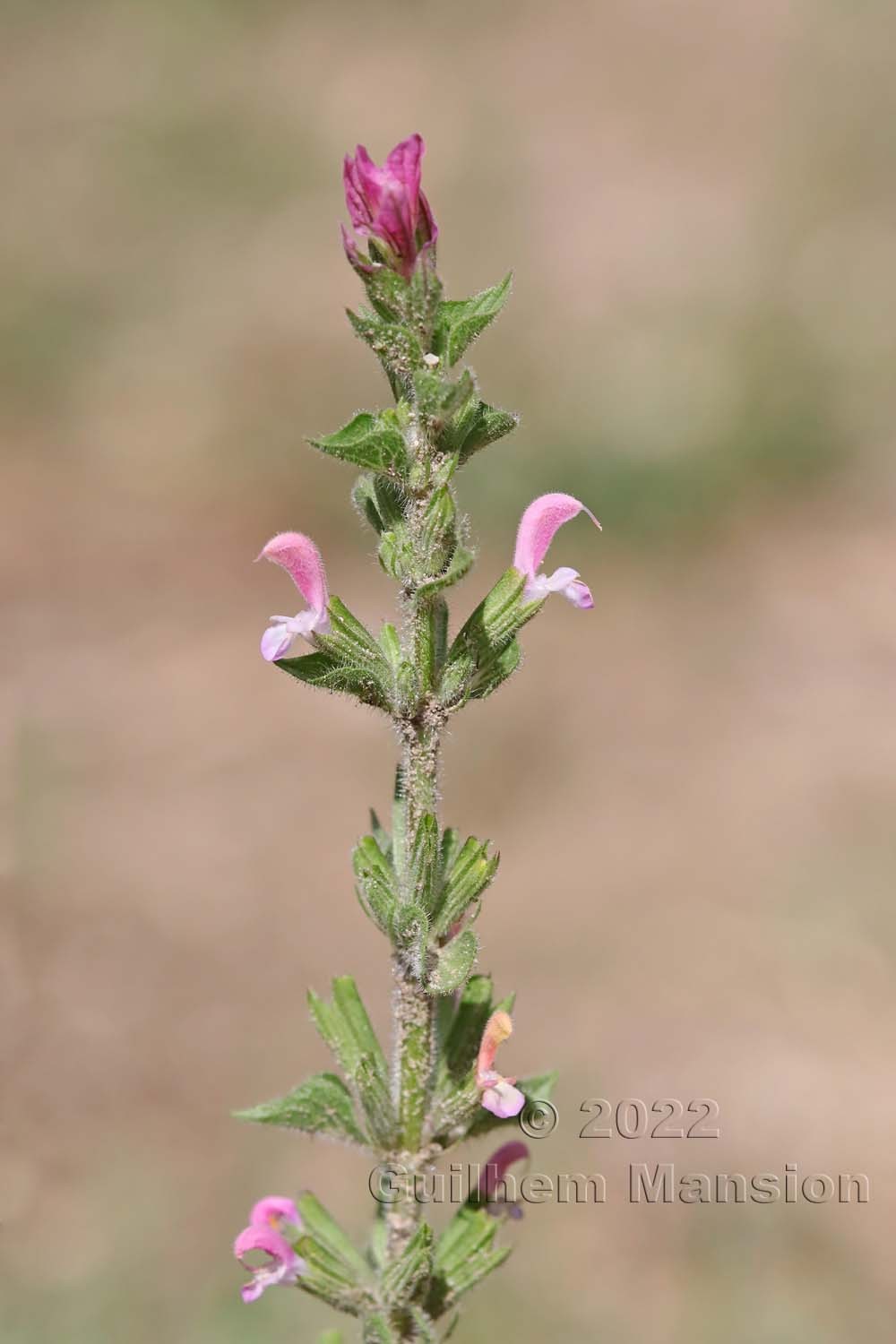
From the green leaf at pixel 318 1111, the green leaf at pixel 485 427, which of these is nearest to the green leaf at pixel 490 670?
the green leaf at pixel 485 427

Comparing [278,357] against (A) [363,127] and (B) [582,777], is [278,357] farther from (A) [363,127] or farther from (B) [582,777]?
(B) [582,777]

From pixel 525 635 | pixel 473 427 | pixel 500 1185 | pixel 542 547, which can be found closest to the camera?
pixel 473 427

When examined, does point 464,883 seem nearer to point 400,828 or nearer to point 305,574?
point 400,828

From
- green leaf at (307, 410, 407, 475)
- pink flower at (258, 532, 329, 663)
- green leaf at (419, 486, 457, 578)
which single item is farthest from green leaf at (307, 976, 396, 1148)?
green leaf at (307, 410, 407, 475)

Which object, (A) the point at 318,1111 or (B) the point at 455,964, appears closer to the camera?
(B) the point at 455,964

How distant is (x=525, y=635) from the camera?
9.19 meters

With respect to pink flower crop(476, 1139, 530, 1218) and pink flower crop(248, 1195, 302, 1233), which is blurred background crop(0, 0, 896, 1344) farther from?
pink flower crop(476, 1139, 530, 1218)

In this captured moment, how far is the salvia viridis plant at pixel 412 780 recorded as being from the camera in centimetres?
187

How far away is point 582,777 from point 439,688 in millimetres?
5944

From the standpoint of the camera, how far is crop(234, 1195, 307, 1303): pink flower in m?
2.13

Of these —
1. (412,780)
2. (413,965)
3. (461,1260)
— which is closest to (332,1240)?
(461,1260)

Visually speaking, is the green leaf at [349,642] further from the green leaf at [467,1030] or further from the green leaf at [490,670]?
the green leaf at [467,1030]

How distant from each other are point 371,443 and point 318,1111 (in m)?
1.14

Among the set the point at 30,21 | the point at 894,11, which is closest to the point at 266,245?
the point at 30,21
